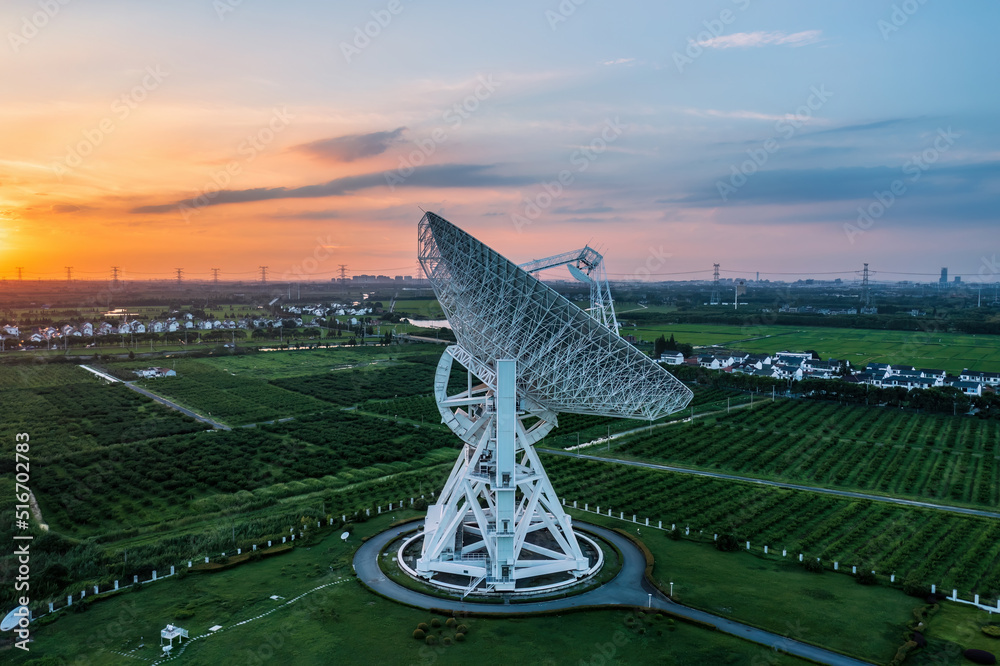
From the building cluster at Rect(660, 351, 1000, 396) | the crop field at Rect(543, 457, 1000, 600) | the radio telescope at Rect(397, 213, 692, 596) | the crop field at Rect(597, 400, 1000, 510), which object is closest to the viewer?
the radio telescope at Rect(397, 213, 692, 596)

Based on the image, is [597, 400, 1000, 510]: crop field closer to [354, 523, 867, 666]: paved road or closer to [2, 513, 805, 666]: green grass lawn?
[354, 523, 867, 666]: paved road

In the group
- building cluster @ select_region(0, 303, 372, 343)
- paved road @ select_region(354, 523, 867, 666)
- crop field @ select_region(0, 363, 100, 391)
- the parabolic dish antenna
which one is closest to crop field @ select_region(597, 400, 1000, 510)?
paved road @ select_region(354, 523, 867, 666)

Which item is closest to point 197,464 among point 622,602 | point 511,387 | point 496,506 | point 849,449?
point 496,506

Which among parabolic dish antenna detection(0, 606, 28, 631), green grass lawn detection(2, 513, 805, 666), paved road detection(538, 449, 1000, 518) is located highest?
paved road detection(538, 449, 1000, 518)

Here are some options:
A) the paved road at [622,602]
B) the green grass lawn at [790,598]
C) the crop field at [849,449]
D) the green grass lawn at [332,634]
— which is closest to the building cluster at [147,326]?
the green grass lawn at [332,634]

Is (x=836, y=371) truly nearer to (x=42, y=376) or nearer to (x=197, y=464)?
(x=197, y=464)

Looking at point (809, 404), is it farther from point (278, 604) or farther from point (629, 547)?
point (278, 604)

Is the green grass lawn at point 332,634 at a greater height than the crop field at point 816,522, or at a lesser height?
lesser

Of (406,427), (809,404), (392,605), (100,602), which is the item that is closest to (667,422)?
(809,404)

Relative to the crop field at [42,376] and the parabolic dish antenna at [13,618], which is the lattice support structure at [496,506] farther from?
the crop field at [42,376]
